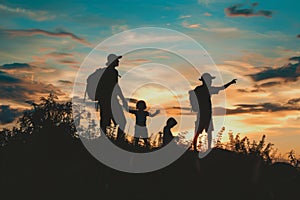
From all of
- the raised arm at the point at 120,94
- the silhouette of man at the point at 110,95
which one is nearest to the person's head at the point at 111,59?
the silhouette of man at the point at 110,95

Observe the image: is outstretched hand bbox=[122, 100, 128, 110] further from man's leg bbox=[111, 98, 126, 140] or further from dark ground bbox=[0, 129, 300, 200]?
dark ground bbox=[0, 129, 300, 200]

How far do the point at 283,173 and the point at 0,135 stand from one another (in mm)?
16176

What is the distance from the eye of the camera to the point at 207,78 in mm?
17547

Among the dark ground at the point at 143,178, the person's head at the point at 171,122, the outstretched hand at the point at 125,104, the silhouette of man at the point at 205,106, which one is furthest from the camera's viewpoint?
the person's head at the point at 171,122

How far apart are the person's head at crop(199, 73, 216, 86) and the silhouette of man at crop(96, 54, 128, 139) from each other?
3.11 metres

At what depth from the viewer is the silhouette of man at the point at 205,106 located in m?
17.3

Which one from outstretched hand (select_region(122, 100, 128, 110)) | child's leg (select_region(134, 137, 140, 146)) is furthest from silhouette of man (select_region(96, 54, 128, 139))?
child's leg (select_region(134, 137, 140, 146))

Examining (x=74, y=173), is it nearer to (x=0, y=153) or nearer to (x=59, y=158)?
(x=59, y=158)

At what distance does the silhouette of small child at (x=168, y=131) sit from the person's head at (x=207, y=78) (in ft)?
5.61

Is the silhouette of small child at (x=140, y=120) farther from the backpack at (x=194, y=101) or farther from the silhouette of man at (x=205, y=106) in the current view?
the silhouette of man at (x=205, y=106)

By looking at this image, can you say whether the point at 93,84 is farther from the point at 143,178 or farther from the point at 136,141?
the point at 143,178

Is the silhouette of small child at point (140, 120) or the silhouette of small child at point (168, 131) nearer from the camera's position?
the silhouette of small child at point (140, 120)

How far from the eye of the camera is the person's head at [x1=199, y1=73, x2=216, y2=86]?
17.5m

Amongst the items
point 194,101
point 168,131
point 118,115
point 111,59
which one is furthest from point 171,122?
point 111,59
